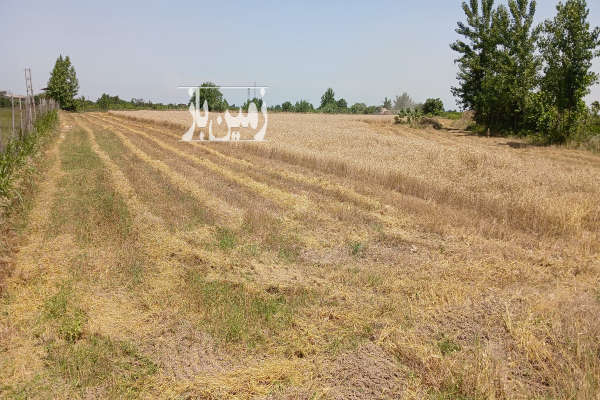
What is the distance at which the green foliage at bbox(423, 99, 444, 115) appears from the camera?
160 feet

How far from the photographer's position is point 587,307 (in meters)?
4.76

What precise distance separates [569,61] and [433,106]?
28.9 metres

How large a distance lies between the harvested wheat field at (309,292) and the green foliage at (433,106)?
133ft

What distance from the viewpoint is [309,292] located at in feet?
17.4

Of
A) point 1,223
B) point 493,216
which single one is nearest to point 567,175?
point 493,216

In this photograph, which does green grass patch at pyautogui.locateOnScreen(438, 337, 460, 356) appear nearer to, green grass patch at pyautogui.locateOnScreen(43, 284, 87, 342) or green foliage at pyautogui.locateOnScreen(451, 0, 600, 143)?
green grass patch at pyautogui.locateOnScreen(43, 284, 87, 342)

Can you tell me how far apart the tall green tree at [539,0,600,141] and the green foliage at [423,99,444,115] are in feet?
88.8

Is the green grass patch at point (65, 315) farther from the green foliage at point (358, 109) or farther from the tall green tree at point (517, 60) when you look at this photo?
the green foliage at point (358, 109)

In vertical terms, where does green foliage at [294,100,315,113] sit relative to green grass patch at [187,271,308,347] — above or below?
above

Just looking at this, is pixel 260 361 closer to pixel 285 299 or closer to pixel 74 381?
pixel 285 299

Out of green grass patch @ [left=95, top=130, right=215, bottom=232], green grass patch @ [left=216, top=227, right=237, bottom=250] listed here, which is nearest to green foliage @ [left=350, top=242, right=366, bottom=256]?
green grass patch @ [left=216, top=227, right=237, bottom=250]

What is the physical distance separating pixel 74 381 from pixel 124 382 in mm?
448

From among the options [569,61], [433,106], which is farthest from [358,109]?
[569,61]

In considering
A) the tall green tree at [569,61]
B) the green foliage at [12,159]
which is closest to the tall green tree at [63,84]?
the green foliage at [12,159]
